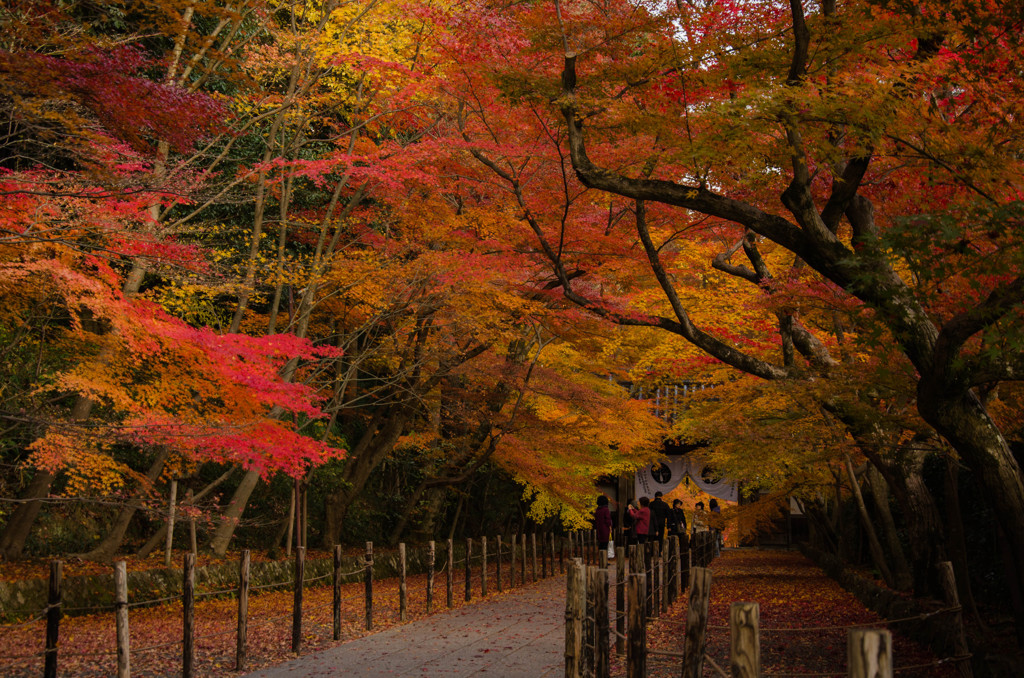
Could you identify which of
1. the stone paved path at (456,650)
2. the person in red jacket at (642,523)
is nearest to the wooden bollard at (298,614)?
the stone paved path at (456,650)

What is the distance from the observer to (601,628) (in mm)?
6926

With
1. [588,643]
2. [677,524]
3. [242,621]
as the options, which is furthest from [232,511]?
[677,524]

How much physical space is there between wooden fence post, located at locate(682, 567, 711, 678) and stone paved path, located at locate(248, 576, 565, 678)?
11.4 ft

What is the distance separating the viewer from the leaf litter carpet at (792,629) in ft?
27.3

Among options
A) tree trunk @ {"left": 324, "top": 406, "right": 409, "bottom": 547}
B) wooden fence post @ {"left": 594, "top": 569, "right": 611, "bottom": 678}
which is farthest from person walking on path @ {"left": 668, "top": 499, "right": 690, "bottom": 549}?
wooden fence post @ {"left": 594, "top": 569, "right": 611, "bottom": 678}

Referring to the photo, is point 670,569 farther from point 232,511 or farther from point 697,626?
point 697,626

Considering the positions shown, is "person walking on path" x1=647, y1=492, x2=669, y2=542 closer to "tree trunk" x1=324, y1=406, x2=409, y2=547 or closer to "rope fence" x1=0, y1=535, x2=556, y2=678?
"rope fence" x1=0, y1=535, x2=556, y2=678

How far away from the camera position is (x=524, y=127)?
43.3 ft

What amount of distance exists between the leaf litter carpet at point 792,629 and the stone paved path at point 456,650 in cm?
111

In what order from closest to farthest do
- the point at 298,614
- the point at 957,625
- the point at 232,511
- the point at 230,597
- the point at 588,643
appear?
the point at 957,625 → the point at 588,643 → the point at 298,614 → the point at 232,511 → the point at 230,597

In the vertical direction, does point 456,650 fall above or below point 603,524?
below

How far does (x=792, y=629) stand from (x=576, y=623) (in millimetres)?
2135

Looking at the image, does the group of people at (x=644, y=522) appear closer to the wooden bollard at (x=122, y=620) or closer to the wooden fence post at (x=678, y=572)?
the wooden fence post at (x=678, y=572)

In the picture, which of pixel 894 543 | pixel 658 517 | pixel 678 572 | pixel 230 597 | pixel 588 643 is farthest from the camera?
pixel 658 517
